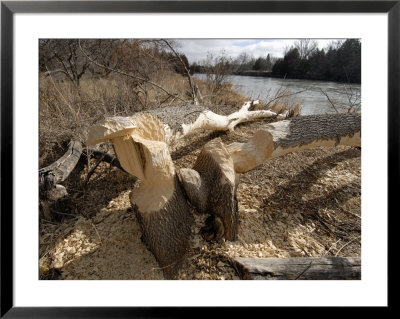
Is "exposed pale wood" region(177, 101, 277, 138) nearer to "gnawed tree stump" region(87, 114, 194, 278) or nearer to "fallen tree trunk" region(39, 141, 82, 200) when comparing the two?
"gnawed tree stump" region(87, 114, 194, 278)

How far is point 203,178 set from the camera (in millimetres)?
1688

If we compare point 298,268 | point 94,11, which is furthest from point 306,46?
point 298,268

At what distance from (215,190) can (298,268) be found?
0.71 meters

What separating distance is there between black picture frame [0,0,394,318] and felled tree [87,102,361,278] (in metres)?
0.46

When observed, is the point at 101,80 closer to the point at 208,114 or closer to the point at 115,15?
the point at 208,114

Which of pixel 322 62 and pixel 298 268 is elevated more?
pixel 322 62

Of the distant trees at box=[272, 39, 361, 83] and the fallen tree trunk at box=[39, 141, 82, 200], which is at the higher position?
the distant trees at box=[272, 39, 361, 83]

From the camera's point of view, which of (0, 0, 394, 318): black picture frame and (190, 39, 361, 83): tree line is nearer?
(0, 0, 394, 318): black picture frame

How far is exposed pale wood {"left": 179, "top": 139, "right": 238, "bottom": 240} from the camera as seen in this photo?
163 cm

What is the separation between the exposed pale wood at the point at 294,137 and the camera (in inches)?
70.8

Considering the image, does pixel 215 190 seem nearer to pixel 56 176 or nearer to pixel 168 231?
pixel 168 231

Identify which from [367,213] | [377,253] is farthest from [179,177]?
[377,253]

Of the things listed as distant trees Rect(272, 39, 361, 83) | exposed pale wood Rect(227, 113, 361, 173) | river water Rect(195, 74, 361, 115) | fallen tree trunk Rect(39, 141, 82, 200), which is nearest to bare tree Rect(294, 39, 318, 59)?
distant trees Rect(272, 39, 361, 83)

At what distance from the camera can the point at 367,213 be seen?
1.42 metres
